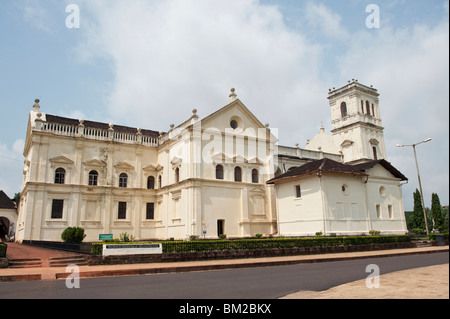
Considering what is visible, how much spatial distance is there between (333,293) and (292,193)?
25662 mm

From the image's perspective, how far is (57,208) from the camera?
110ft

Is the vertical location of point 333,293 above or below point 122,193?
below

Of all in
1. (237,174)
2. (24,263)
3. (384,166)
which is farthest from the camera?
(237,174)

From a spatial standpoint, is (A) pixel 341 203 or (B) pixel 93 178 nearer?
(A) pixel 341 203

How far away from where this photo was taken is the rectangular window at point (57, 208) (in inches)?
1315

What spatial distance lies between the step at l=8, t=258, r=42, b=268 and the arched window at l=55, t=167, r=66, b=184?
16.8 m

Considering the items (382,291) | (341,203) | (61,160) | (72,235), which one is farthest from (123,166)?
(382,291)

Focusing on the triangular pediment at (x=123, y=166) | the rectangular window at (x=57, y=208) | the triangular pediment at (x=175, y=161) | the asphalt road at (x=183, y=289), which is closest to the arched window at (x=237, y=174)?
the triangular pediment at (x=175, y=161)

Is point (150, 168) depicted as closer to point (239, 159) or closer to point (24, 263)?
point (239, 159)

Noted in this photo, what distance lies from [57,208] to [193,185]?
1344 centimetres
